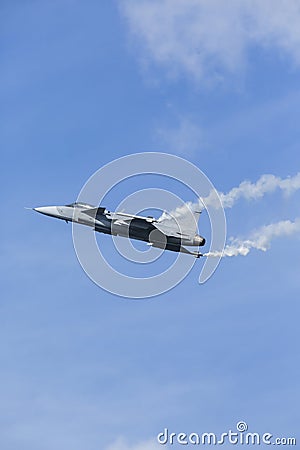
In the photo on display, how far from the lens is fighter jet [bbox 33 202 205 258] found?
358 feet

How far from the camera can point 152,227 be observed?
109625 millimetres

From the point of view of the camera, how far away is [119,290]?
9950 centimetres

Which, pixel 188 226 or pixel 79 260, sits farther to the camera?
pixel 188 226

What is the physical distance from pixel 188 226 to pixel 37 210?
2778cm

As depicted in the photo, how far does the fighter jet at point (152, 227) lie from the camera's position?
109 m

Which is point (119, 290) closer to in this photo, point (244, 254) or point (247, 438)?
point (244, 254)

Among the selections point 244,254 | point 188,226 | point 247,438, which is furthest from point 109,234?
point 247,438

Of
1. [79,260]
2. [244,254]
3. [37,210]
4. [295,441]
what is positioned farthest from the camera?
[37,210]

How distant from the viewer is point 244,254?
10831 centimetres

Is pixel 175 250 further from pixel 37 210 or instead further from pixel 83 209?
pixel 37 210

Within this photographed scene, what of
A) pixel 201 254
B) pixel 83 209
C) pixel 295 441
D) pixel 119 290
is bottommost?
pixel 295 441

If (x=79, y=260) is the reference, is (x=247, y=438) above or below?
below

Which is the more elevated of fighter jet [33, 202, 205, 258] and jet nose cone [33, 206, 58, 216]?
jet nose cone [33, 206, 58, 216]

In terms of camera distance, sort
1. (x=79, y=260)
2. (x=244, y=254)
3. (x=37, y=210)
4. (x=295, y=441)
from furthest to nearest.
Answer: (x=37, y=210), (x=244, y=254), (x=79, y=260), (x=295, y=441)
